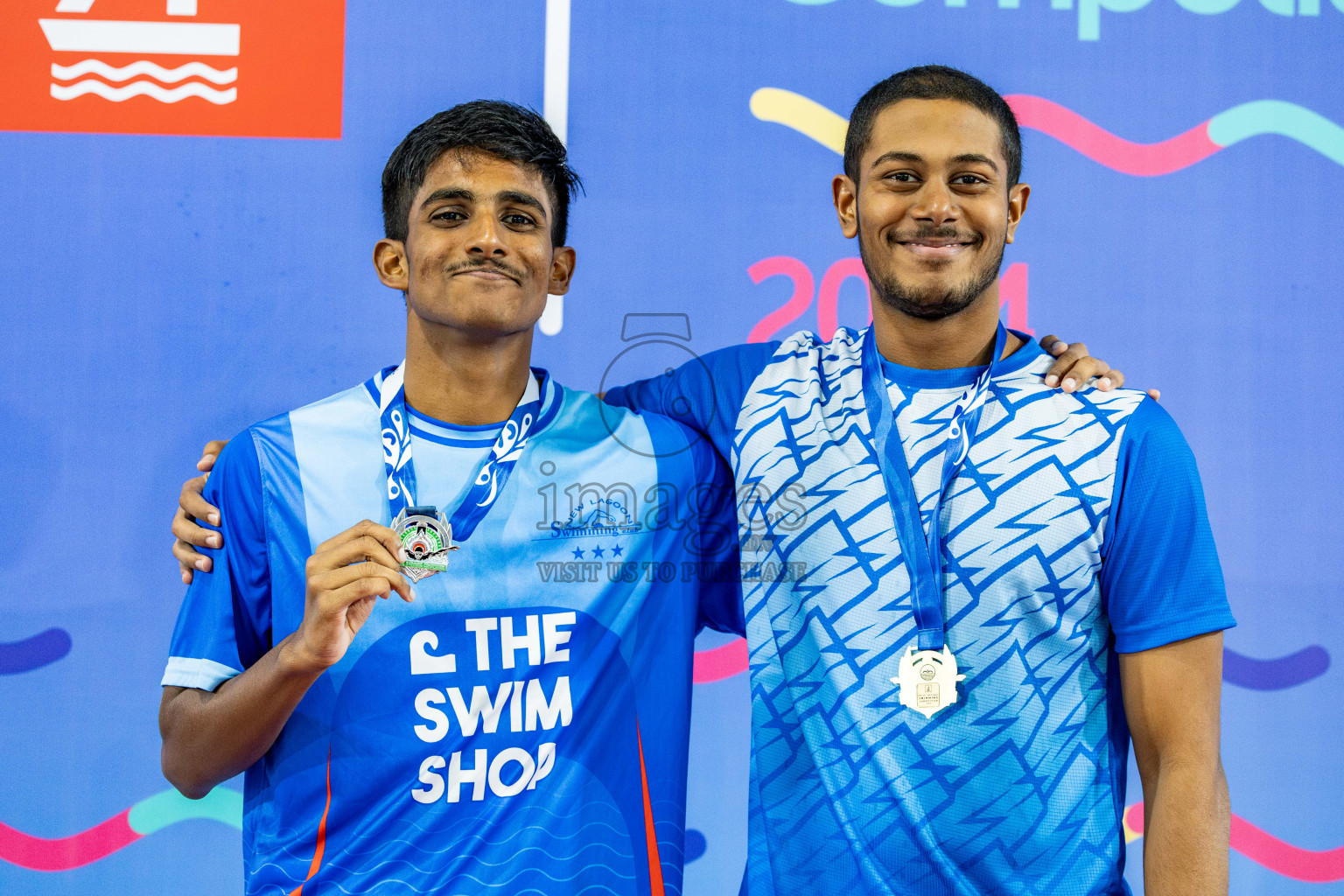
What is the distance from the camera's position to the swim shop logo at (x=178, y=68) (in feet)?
8.19

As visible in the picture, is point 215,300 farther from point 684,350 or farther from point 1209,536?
point 1209,536

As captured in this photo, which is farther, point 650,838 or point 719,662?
point 719,662

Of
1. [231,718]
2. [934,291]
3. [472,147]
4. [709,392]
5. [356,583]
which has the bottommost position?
[231,718]

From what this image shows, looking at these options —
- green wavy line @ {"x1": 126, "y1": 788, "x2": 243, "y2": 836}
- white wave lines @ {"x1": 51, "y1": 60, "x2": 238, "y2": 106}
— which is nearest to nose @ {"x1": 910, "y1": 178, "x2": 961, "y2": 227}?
white wave lines @ {"x1": 51, "y1": 60, "x2": 238, "y2": 106}

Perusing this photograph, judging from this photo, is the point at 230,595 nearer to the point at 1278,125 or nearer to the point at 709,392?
the point at 709,392

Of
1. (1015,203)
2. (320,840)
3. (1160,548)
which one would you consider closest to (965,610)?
(1160,548)

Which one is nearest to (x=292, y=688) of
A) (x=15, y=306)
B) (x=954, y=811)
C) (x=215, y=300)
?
(x=954, y=811)

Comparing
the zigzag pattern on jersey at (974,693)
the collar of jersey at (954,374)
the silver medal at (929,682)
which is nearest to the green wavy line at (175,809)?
the zigzag pattern on jersey at (974,693)

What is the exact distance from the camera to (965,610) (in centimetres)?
140

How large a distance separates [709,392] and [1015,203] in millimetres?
594

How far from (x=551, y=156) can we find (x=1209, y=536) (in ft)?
3.91

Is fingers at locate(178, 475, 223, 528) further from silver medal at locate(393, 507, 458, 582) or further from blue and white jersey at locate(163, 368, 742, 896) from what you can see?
silver medal at locate(393, 507, 458, 582)

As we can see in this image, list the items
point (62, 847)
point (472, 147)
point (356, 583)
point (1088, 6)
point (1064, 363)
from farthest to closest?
1. point (1088, 6)
2. point (62, 847)
3. point (472, 147)
4. point (1064, 363)
5. point (356, 583)

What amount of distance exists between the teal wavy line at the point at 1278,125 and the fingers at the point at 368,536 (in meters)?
2.38
